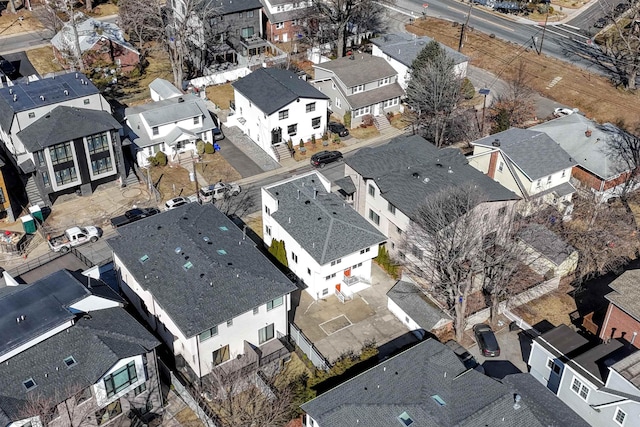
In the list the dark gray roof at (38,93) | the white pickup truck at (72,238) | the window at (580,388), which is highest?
the dark gray roof at (38,93)

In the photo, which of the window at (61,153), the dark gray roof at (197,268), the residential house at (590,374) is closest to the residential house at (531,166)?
the residential house at (590,374)

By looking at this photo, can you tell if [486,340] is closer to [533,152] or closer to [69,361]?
[533,152]

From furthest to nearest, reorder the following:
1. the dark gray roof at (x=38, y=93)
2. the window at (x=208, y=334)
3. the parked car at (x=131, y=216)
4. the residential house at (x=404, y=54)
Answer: the residential house at (x=404, y=54)
the dark gray roof at (x=38, y=93)
the parked car at (x=131, y=216)
the window at (x=208, y=334)

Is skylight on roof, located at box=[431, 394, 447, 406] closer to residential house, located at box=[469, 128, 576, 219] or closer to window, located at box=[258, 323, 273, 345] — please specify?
window, located at box=[258, 323, 273, 345]

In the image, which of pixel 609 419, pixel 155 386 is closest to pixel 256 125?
pixel 155 386

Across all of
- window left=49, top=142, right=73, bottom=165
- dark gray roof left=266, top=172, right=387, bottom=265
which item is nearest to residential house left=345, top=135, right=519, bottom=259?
dark gray roof left=266, top=172, right=387, bottom=265

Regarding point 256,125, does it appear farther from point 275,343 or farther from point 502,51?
point 502,51

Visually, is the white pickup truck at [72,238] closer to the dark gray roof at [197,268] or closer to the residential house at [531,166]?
the dark gray roof at [197,268]

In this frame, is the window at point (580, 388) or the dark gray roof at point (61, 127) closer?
the window at point (580, 388)
